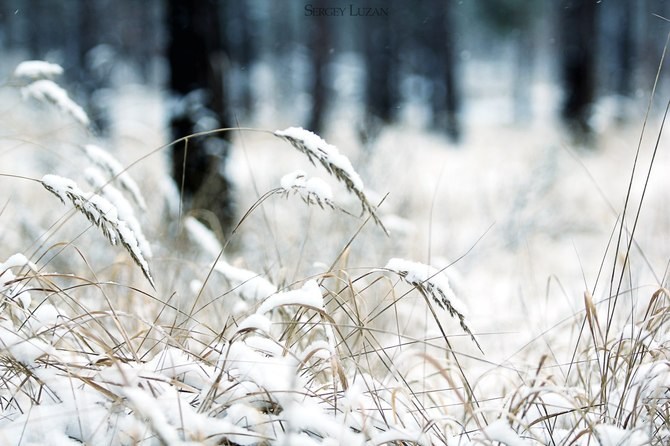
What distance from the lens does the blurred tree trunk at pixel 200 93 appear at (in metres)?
4.61

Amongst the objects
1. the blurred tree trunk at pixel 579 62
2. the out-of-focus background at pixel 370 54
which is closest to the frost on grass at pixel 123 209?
the out-of-focus background at pixel 370 54

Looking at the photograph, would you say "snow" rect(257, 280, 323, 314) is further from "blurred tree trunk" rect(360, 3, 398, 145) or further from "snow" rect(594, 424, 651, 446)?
"blurred tree trunk" rect(360, 3, 398, 145)

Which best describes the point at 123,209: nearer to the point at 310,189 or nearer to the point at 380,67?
the point at 310,189

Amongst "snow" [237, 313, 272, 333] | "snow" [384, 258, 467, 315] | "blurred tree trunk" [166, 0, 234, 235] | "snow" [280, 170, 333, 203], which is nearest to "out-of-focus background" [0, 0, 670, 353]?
"blurred tree trunk" [166, 0, 234, 235]

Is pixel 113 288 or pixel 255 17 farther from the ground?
pixel 255 17

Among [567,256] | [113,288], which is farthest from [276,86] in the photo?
[113,288]

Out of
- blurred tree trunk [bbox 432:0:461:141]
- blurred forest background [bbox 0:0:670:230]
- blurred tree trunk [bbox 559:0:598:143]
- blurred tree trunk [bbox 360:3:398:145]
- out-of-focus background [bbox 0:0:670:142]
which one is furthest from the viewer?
blurred tree trunk [bbox 360:3:398:145]

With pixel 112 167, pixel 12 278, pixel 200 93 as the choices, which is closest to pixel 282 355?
pixel 12 278

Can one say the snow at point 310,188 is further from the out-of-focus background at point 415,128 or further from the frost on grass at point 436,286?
the out-of-focus background at point 415,128

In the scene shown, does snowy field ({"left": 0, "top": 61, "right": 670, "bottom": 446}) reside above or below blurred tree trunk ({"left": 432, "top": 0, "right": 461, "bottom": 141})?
below

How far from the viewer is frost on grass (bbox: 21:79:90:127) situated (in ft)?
6.31

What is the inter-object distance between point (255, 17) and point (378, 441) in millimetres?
33390

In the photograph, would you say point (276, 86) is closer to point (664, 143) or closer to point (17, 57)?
point (17, 57)

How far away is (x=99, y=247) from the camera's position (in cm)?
390
